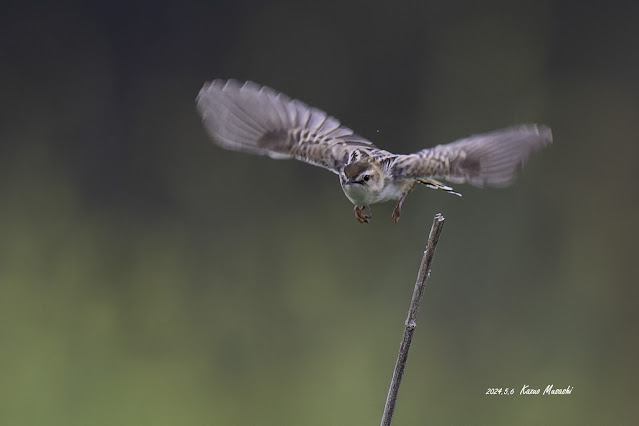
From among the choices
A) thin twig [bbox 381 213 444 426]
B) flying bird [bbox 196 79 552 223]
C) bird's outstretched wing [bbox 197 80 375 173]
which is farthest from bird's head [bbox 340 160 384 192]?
thin twig [bbox 381 213 444 426]

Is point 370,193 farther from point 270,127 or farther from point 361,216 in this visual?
point 270,127

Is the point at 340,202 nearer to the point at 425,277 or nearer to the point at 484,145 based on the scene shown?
the point at 484,145

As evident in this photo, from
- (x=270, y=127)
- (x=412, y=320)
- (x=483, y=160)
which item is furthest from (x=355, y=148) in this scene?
(x=412, y=320)

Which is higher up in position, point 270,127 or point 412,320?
point 270,127

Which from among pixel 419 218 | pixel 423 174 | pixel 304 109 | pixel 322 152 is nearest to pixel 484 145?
pixel 423 174

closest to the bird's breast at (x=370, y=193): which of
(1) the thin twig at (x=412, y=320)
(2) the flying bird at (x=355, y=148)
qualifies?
(2) the flying bird at (x=355, y=148)

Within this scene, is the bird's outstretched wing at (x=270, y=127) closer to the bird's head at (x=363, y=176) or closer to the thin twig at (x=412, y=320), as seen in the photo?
the bird's head at (x=363, y=176)
